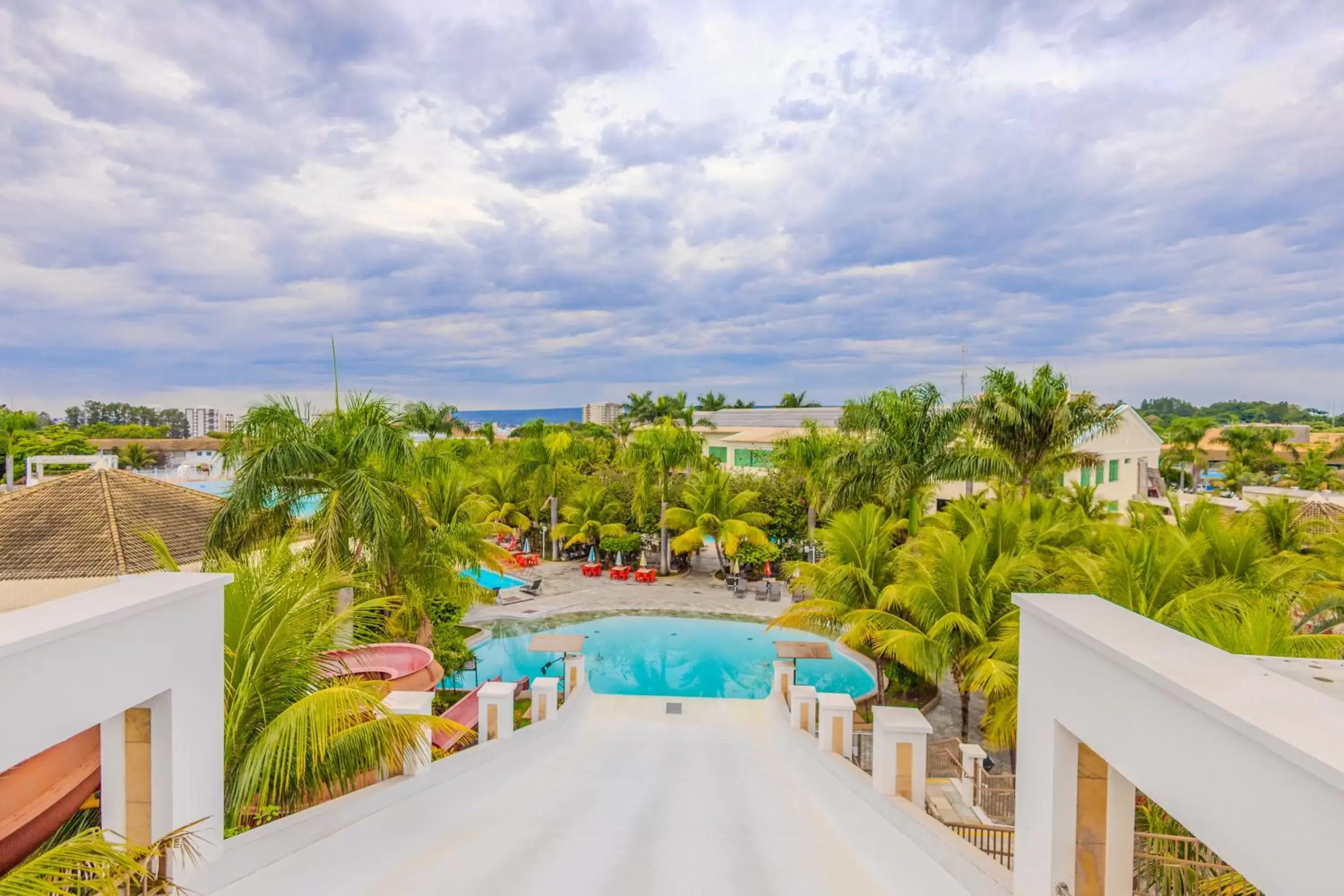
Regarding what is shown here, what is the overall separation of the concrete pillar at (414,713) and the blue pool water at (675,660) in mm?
9168

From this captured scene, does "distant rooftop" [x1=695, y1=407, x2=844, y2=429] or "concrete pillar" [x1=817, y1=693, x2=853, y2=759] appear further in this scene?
"distant rooftop" [x1=695, y1=407, x2=844, y2=429]

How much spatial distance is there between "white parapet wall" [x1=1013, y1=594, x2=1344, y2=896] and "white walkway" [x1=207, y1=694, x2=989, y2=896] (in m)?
1.07

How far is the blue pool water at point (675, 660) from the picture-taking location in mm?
15070

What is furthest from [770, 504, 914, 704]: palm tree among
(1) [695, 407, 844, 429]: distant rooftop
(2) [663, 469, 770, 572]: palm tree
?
(1) [695, 407, 844, 429]: distant rooftop

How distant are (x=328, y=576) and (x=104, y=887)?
142 inches

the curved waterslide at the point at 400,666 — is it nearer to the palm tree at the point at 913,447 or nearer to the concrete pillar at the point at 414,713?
the concrete pillar at the point at 414,713

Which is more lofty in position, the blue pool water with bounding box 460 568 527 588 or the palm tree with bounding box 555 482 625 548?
the palm tree with bounding box 555 482 625 548

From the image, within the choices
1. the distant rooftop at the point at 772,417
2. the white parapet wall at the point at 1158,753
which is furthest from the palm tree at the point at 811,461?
the white parapet wall at the point at 1158,753

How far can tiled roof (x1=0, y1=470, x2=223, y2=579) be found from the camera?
36.8ft

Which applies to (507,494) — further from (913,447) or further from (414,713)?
(414,713)

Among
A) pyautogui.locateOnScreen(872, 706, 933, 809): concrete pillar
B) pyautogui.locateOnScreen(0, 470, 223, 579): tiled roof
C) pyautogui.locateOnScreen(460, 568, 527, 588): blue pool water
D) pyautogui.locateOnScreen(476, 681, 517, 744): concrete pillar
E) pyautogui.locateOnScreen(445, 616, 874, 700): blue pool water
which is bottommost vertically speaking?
pyautogui.locateOnScreen(445, 616, 874, 700): blue pool water

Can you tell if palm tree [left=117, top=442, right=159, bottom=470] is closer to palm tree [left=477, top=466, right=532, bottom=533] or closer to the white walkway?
palm tree [left=477, top=466, right=532, bottom=533]

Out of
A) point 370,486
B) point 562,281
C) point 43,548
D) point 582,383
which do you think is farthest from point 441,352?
point 370,486

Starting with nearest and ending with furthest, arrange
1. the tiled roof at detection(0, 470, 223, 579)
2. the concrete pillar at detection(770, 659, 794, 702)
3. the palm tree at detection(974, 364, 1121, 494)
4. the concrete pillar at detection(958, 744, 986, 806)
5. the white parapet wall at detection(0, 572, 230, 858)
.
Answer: the white parapet wall at detection(0, 572, 230, 858)
the concrete pillar at detection(958, 744, 986, 806)
the concrete pillar at detection(770, 659, 794, 702)
the tiled roof at detection(0, 470, 223, 579)
the palm tree at detection(974, 364, 1121, 494)
